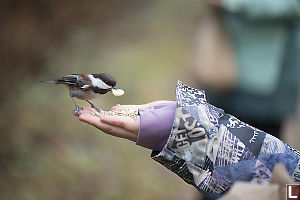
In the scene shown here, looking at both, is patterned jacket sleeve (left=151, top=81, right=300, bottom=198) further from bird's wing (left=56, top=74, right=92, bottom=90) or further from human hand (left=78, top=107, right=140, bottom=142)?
bird's wing (left=56, top=74, right=92, bottom=90)

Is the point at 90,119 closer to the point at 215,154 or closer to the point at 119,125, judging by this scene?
the point at 119,125

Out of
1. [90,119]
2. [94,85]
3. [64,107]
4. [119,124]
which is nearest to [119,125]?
[119,124]

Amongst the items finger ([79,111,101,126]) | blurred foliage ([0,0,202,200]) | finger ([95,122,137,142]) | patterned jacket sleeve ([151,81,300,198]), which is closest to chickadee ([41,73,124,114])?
finger ([79,111,101,126])

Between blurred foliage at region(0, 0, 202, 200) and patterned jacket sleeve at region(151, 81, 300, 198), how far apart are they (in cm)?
296

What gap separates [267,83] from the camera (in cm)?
344

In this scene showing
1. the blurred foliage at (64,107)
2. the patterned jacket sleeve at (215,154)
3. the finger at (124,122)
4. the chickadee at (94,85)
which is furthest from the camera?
the blurred foliage at (64,107)

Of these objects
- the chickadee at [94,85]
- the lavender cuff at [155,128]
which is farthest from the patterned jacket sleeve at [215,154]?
the chickadee at [94,85]

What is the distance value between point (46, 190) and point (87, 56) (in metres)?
2.67

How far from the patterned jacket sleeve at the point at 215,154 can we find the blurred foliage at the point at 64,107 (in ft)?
9.72

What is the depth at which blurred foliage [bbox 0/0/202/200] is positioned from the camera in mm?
4484

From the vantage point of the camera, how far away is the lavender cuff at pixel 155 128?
169 centimetres

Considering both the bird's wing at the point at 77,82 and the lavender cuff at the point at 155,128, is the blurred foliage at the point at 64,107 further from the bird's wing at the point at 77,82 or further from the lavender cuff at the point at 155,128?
the lavender cuff at the point at 155,128

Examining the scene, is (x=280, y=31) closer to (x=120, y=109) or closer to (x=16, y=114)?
(x=120, y=109)

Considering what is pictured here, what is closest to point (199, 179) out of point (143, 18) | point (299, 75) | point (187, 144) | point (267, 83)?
point (187, 144)
